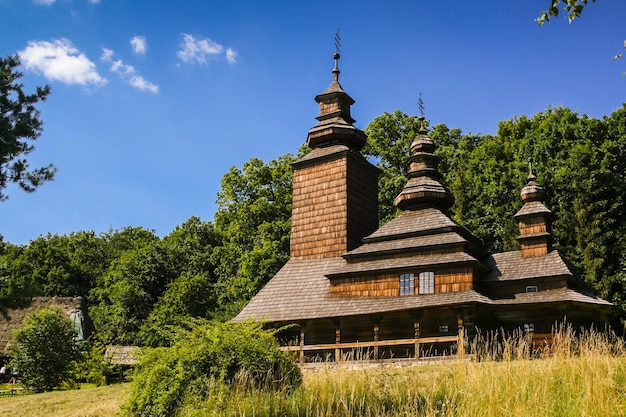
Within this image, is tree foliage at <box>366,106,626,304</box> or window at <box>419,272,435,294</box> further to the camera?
tree foliage at <box>366,106,626,304</box>

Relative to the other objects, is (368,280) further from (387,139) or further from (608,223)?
(387,139)

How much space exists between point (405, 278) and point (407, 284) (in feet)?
0.76

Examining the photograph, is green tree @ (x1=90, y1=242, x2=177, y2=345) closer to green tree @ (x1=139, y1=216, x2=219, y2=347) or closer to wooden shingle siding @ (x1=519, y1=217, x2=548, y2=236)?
green tree @ (x1=139, y1=216, x2=219, y2=347)

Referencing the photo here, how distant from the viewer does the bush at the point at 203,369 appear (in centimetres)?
1104

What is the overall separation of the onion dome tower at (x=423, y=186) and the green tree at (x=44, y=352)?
49.3ft

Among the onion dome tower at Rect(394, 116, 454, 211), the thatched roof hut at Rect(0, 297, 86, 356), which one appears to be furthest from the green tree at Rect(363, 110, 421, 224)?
the thatched roof hut at Rect(0, 297, 86, 356)

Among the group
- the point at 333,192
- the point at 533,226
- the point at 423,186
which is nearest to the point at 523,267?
the point at 533,226

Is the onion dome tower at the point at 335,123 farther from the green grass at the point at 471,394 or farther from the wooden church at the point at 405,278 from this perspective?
the green grass at the point at 471,394

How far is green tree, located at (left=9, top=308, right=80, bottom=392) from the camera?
25.5 metres

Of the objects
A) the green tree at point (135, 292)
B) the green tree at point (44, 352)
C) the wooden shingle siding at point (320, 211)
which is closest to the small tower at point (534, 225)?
the wooden shingle siding at point (320, 211)

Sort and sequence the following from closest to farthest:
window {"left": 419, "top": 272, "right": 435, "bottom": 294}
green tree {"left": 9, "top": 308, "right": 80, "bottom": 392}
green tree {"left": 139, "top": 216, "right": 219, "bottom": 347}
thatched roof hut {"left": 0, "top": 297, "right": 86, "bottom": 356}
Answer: window {"left": 419, "top": 272, "right": 435, "bottom": 294}, green tree {"left": 9, "top": 308, "right": 80, "bottom": 392}, thatched roof hut {"left": 0, "top": 297, "right": 86, "bottom": 356}, green tree {"left": 139, "top": 216, "right": 219, "bottom": 347}

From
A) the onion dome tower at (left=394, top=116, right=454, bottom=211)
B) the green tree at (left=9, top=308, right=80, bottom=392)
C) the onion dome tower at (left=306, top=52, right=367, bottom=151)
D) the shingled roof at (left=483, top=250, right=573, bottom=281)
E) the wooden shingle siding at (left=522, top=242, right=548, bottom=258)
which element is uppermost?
the onion dome tower at (left=306, top=52, right=367, bottom=151)

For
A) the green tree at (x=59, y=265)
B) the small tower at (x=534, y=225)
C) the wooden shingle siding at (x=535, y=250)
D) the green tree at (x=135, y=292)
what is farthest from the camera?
the green tree at (x=59, y=265)

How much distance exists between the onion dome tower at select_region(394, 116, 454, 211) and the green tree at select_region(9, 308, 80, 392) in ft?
49.3
